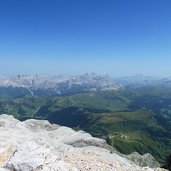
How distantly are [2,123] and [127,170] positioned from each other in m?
55.6

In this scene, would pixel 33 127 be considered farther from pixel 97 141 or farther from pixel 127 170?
pixel 127 170

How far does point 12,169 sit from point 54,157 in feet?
16.8

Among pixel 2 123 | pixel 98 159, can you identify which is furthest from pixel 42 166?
pixel 2 123

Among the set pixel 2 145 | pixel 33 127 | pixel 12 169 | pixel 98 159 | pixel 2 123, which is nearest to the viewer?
pixel 12 169

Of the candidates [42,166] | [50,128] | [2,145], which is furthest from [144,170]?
[50,128]

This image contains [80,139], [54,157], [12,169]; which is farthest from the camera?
[80,139]

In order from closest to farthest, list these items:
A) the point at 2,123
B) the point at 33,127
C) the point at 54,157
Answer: the point at 54,157 < the point at 2,123 < the point at 33,127

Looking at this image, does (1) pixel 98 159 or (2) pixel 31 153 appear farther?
(1) pixel 98 159

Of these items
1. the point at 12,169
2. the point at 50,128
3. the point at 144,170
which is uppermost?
the point at 12,169

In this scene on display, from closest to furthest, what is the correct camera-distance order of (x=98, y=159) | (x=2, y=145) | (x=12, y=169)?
(x=12, y=169), (x=98, y=159), (x=2, y=145)

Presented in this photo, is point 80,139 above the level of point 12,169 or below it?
below

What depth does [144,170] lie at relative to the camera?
4109 cm

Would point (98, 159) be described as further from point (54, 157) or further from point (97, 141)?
point (97, 141)

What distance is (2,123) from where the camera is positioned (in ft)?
283
